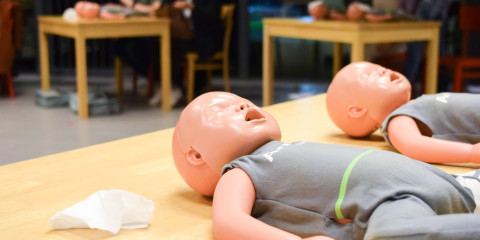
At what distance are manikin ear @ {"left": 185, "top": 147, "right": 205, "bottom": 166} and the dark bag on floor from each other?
361 cm

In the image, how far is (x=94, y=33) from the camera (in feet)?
14.0

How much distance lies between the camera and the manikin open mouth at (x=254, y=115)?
1455mm

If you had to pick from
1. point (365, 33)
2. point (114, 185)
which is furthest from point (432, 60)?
point (114, 185)

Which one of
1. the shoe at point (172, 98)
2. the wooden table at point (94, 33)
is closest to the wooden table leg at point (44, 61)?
the wooden table at point (94, 33)

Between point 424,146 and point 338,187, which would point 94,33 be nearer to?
point 424,146

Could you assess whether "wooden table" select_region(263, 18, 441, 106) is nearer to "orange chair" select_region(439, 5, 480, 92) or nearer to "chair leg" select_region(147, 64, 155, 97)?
"orange chair" select_region(439, 5, 480, 92)

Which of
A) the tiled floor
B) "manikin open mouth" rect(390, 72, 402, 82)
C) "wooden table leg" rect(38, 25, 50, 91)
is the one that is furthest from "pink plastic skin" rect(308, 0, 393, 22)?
"wooden table leg" rect(38, 25, 50, 91)

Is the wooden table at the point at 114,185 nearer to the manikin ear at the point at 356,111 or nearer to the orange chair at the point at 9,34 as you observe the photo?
the manikin ear at the point at 356,111

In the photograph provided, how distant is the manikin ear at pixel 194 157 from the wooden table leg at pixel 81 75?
118 inches

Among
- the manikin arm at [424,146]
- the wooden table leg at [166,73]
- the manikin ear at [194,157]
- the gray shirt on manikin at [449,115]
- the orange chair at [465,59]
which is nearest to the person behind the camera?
the manikin ear at [194,157]

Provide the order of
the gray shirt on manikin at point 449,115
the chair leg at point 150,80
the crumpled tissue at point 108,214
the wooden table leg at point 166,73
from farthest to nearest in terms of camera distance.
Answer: the chair leg at point 150,80 → the wooden table leg at point 166,73 → the gray shirt on manikin at point 449,115 → the crumpled tissue at point 108,214

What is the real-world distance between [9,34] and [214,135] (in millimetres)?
4168

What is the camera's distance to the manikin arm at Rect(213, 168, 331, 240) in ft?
3.69

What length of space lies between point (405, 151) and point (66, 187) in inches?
38.3
